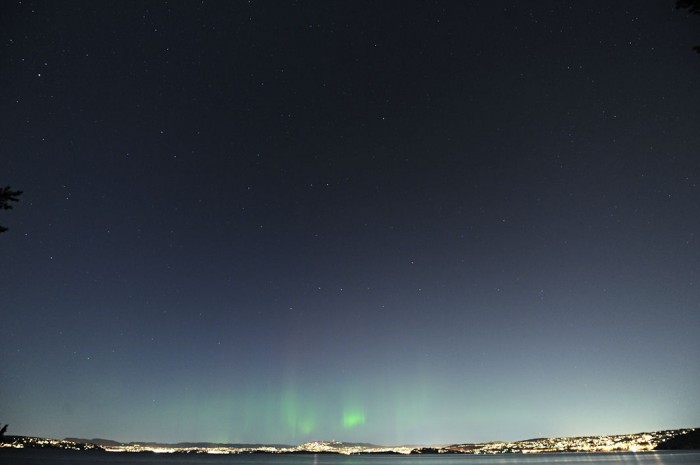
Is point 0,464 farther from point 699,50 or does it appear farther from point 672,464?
→ point 672,464

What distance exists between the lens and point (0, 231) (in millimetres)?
12656

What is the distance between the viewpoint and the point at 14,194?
12.6 m

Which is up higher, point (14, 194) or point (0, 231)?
point (14, 194)

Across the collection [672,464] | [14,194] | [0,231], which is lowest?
[672,464]

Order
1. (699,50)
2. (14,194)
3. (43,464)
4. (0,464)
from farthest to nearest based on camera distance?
(43,464), (0,464), (14,194), (699,50)

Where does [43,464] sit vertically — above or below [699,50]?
below

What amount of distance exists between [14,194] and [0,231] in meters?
1.07

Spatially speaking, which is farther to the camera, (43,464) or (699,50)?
(43,464)

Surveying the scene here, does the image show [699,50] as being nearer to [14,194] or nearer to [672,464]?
[14,194]

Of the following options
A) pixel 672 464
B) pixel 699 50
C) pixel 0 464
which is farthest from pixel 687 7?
pixel 0 464

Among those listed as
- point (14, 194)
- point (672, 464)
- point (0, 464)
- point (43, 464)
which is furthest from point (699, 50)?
point (43, 464)

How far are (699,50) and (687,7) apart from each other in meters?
1.39

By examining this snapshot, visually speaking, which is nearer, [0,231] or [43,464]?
[0,231]

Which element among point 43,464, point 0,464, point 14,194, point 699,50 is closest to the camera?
point 699,50
